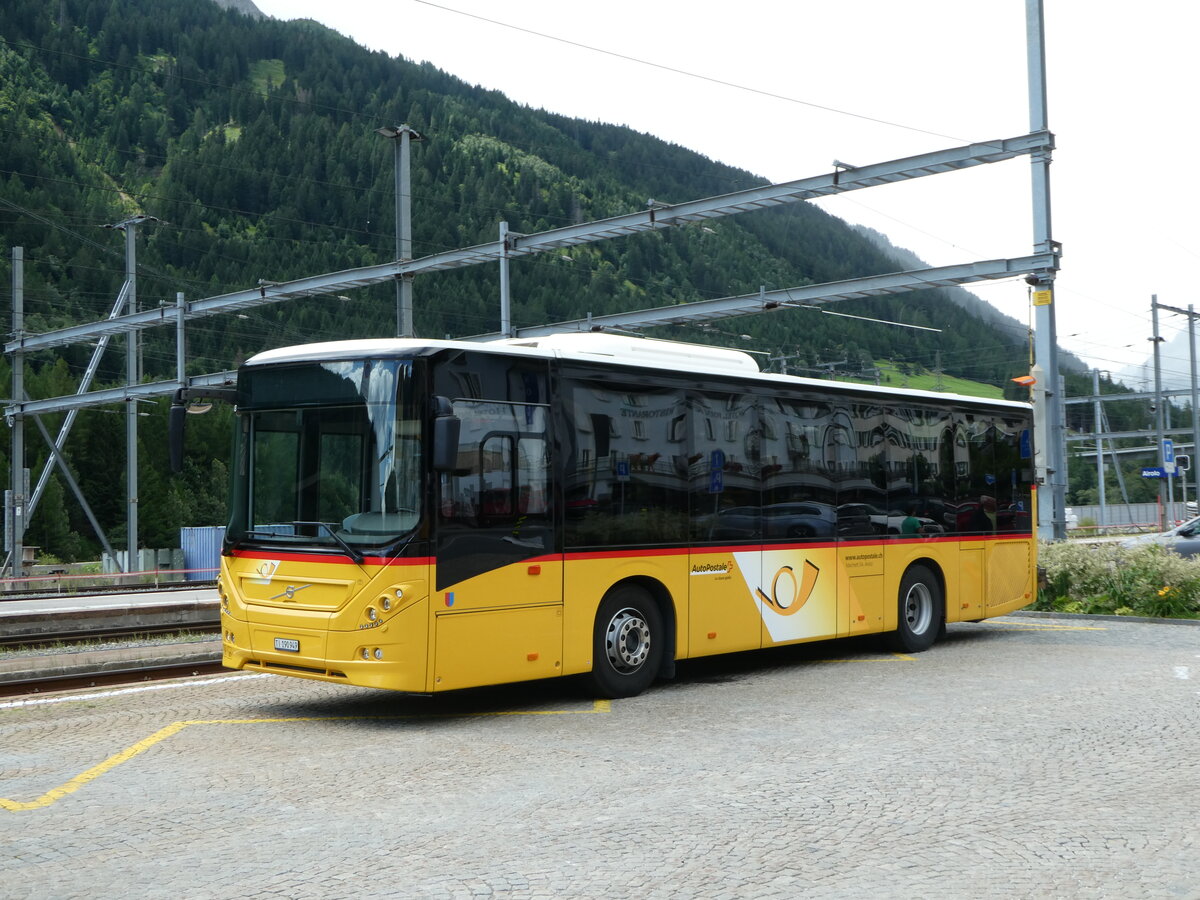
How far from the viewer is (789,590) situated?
12664 millimetres

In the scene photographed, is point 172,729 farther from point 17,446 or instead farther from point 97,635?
point 17,446

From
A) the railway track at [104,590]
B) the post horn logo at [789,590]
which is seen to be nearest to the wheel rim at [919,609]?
the post horn logo at [789,590]

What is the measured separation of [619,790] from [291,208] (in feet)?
408

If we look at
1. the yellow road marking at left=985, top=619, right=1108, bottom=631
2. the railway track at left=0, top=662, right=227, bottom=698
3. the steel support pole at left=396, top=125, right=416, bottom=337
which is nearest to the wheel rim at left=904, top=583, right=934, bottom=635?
the yellow road marking at left=985, top=619, right=1108, bottom=631

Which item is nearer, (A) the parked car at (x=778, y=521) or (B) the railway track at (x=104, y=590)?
(A) the parked car at (x=778, y=521)

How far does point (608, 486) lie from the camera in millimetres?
10828

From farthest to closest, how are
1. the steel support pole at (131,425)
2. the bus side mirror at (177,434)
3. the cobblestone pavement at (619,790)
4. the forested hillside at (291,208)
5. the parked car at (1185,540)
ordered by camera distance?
the forested hillside at (291,208)
the steel support pole at (131,425)
the parked car at (1185,540)
the bus side mirror at (177,434)
the cobblestone pavement at (619,790)

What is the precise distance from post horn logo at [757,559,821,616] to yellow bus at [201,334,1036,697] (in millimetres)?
25

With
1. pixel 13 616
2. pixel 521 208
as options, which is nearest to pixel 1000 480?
pixel 13 616

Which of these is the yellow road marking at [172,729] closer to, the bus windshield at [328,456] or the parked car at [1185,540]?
the bus windshield at [328,456]

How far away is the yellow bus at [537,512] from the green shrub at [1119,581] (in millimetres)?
5836

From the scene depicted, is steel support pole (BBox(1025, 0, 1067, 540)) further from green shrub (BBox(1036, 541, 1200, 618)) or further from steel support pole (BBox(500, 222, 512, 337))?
steel support pole (BBox(500, 222, 512, 337))

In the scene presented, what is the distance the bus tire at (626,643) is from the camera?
10773mm

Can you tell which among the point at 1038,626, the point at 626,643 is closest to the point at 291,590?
the point at 626,643
